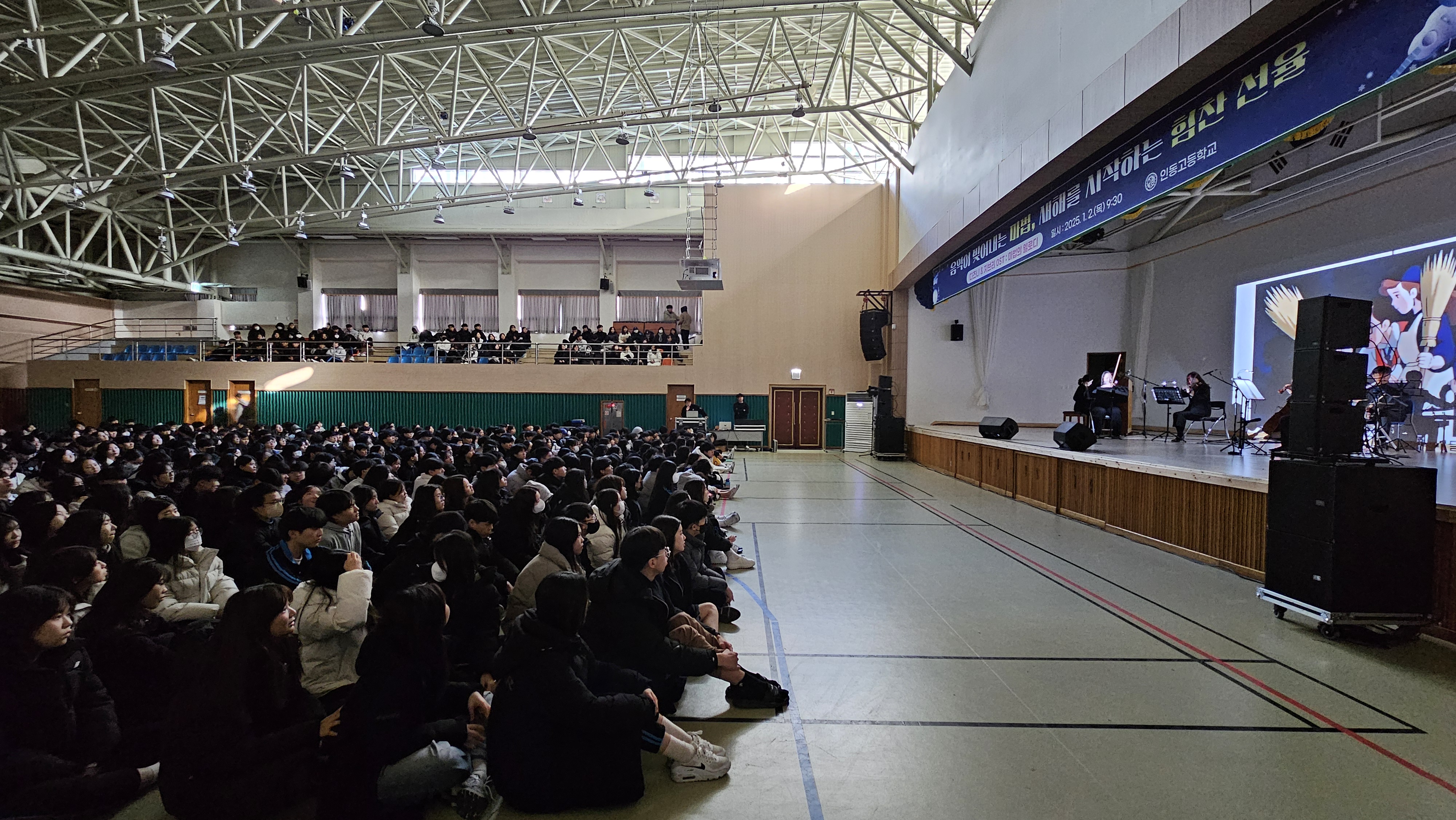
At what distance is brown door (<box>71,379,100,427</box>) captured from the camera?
77.7 ft

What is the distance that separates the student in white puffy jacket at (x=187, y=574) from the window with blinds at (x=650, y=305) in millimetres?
25096

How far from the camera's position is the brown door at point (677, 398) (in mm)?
24000

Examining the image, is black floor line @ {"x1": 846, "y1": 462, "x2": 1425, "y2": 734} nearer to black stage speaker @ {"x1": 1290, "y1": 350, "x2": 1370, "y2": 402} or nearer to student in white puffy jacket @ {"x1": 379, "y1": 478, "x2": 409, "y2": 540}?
black stage speaker @ {"x1": 1290, "y1": 350, "x2": 1370, "y2": 402}

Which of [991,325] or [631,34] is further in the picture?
[991,325]

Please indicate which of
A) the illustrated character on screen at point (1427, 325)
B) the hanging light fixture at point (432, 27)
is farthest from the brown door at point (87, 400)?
the illustrated character on screen at point (1427, 325)

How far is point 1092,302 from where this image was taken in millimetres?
19672

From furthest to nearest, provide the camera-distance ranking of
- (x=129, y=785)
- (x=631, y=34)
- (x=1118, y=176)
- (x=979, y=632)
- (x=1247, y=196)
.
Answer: (x=631, y=34) → (x=1247, y=196) → (x=1118, y=176) → (x=979, y=632) → (x=129, y=785)

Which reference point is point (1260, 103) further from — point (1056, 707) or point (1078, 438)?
point (1056, 707)

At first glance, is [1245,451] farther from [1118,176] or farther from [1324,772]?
[1324,772]

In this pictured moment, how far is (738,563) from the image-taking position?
737 cm

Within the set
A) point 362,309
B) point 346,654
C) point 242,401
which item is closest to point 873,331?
point 346,654

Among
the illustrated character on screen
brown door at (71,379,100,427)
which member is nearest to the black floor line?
the illustrated character on screen

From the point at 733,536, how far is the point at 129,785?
22.1 ft

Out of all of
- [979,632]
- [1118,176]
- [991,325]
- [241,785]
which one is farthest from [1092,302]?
[241,785]
